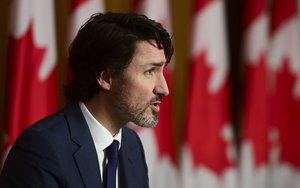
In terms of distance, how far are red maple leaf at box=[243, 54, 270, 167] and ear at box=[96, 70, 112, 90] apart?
809mm

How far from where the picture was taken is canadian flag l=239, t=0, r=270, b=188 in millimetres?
1854

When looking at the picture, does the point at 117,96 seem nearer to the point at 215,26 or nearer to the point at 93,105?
the point at 93,105

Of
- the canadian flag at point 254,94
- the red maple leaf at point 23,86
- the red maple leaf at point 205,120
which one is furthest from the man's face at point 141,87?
the canadian flag at point 254,94

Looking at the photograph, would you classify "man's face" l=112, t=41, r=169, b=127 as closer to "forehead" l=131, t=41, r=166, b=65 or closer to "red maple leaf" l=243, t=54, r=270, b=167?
"forehead" l=131, t=41, r=166, b=65

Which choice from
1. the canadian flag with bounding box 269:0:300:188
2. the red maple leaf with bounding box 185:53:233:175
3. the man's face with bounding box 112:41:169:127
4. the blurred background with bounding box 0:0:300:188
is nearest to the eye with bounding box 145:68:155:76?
the man's face with bounding box 112:41:169:127

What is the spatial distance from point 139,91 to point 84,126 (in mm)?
129

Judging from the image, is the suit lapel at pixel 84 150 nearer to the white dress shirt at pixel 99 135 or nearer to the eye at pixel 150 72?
the white dress shirt at pixel 99 135

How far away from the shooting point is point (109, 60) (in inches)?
45.0

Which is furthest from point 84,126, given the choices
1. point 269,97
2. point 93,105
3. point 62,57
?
point 269,97

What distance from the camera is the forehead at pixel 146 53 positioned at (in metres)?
1.14

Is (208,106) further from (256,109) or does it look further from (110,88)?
(110,88)

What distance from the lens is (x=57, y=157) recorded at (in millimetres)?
1031

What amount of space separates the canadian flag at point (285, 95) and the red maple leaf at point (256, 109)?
0.25 ft

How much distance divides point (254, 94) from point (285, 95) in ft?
0.46
